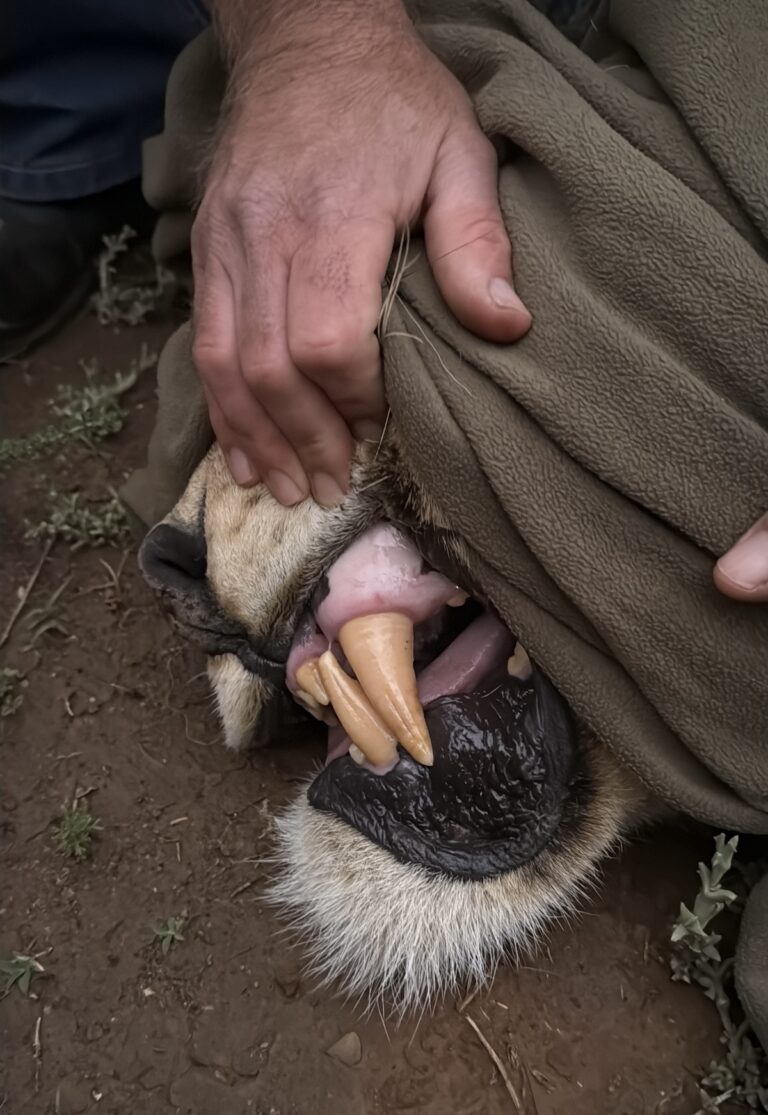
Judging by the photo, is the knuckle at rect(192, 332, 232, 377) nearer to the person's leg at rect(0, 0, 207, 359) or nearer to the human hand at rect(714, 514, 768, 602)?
the human hand at rect(714, 514, 768, 602)

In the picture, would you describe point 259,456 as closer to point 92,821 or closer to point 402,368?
point 402,368

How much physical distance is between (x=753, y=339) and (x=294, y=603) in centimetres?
62

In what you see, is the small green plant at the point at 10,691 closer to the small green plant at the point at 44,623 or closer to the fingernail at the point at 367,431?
the small green plant at the point at 44,623

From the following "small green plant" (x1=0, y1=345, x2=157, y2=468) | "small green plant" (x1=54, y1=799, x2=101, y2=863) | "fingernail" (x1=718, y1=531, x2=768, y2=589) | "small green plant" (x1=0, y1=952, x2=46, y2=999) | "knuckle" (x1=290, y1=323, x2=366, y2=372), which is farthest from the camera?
"small green plant" (x1=0, y1=345, x2=157, y2=468)

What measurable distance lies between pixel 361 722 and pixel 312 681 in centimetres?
9

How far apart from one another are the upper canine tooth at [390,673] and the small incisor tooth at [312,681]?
6 cm

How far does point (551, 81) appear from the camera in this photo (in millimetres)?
1154

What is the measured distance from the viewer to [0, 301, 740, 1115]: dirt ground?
1261mm

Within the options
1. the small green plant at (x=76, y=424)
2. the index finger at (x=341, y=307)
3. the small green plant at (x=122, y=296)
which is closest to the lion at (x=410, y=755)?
the index finger at (x=341, y=307)

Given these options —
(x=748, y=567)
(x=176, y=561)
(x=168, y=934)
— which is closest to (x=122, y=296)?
(x=176, y=561)


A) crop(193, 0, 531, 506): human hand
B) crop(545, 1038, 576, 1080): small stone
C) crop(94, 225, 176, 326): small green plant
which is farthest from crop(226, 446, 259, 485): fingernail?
crop(94, 225, 176, 326): small green plant

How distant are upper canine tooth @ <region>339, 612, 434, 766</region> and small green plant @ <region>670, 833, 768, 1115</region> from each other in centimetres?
36

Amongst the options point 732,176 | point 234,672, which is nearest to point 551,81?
point 732,176

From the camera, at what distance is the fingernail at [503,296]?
3.57 ft
